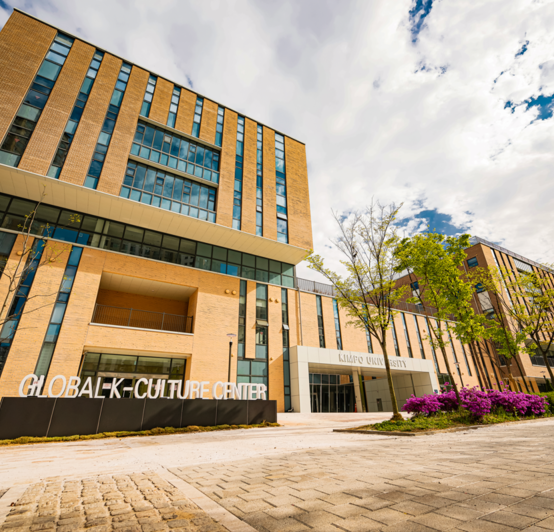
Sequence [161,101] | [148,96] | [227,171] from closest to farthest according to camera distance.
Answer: [148,96]
[161,101]
[227,171]

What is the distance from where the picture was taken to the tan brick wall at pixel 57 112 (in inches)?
786

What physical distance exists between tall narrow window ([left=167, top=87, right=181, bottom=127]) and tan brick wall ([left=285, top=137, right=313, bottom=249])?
12.4 m

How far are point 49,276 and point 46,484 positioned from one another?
62.7 feet

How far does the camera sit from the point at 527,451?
5.38m

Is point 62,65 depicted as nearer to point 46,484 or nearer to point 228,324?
point 228,324

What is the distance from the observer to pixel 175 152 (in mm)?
26500

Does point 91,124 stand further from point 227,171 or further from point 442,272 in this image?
point 442,272

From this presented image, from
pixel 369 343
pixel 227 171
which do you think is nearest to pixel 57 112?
pixel 227 171

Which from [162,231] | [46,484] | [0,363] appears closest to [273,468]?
[46,484]

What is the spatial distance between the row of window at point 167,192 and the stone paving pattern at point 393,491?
21.8m

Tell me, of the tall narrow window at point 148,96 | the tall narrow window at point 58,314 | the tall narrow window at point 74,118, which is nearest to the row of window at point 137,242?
the tall narrow window at point 58,314

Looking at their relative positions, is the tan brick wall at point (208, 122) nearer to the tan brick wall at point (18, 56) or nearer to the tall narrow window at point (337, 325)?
the tan brick wall at point (18, 56)

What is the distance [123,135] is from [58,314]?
14767 millimetres

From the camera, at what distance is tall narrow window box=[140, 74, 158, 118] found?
85.8 feet
